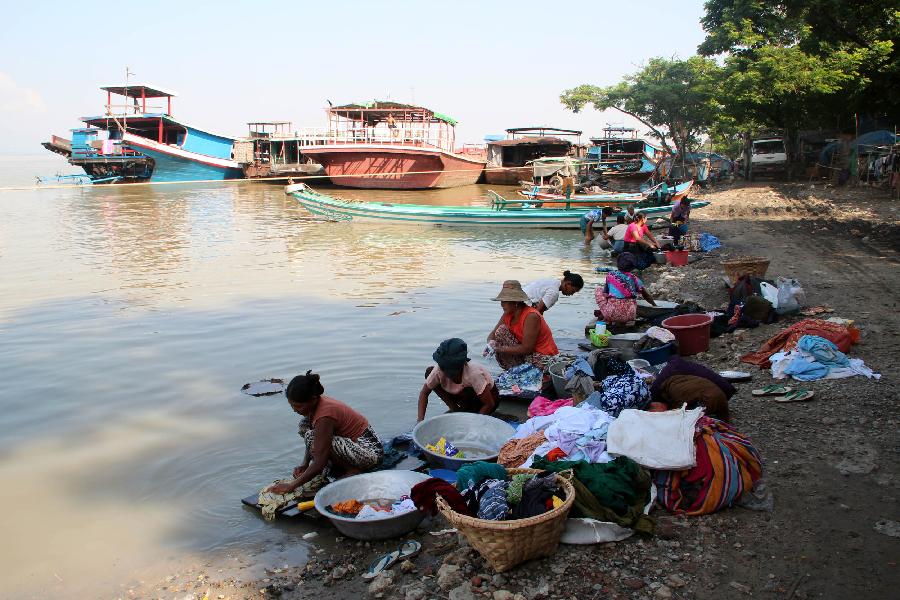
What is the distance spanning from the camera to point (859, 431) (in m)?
4.42

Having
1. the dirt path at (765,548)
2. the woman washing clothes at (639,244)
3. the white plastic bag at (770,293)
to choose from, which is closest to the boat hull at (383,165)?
the woman washing clothes at (639,244)

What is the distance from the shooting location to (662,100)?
1353 inches

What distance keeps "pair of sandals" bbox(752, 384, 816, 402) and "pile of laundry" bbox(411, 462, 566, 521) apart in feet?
7.95

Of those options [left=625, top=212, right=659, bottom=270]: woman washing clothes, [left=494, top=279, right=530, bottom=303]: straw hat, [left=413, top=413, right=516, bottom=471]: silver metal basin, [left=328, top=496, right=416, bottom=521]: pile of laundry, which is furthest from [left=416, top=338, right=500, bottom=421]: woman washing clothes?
[left=625, top=212, right=659, bottom=270]: woman washing clothes

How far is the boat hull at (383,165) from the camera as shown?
3130 cm

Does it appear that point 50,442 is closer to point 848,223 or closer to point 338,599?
point 338,599

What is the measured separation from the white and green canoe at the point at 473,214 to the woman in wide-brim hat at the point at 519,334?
36.6 ft

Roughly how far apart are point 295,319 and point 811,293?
646 centimetres

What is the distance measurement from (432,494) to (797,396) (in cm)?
301

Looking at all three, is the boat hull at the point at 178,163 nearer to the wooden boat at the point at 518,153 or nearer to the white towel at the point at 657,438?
the wooden boat at the point at 518,153

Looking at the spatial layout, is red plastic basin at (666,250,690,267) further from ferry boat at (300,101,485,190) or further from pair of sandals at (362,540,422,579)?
ferry boat at (300,101,485,190)

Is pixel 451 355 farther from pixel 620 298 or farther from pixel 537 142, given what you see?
pixel 537 142

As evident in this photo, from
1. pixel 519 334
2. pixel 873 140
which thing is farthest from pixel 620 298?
pixel 873 140

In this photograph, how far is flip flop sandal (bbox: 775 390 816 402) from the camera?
5090mm
